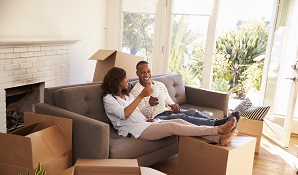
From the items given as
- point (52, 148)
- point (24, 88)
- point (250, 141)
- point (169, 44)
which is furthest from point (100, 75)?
point (250, 141)

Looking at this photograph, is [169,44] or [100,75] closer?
[100,75]

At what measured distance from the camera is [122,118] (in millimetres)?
2537

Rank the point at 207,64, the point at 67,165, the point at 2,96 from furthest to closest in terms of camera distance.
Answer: the point at 207,64, the point at 2,96, the point at 67,165

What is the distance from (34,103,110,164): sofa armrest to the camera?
7.18 feet

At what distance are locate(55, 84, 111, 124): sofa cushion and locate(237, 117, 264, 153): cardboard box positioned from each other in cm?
164

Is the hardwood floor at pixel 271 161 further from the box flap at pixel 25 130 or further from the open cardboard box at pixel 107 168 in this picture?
the box flap at pixel 25 130

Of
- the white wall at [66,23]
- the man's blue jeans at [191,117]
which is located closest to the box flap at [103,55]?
the white wall at [66,23]

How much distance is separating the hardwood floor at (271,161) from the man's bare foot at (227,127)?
29.6 inches

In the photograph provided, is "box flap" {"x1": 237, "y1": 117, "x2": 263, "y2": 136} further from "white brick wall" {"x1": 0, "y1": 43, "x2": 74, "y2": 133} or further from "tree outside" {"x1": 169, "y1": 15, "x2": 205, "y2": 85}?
"white brick wall" {"x1": 0, "y1": 43, "x2": 74, "y2": 133}

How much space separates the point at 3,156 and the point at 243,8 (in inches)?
209

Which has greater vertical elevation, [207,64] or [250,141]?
[207,64]

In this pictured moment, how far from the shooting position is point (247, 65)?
6078mm

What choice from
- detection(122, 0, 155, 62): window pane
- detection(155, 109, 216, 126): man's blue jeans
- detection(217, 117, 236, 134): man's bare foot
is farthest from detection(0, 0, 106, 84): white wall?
detection(217, 117, 236, 134): man's bare foot

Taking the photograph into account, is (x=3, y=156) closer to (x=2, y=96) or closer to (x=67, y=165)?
(x=67, y=165)
